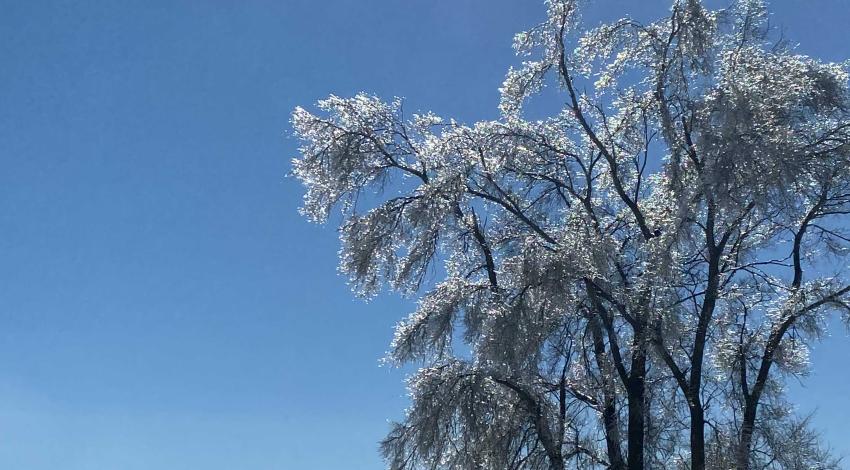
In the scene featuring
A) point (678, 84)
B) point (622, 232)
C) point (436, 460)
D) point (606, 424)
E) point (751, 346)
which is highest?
point (678, 84)

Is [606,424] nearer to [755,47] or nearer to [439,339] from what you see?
[439,339]

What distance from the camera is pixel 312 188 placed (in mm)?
16375

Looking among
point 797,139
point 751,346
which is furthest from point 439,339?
point 797,139

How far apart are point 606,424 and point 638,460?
0.74 m

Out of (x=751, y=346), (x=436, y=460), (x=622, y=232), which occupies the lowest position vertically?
(x=436, y=460)

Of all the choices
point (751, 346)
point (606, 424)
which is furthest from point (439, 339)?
point (751, 346)

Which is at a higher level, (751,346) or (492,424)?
(751,346)

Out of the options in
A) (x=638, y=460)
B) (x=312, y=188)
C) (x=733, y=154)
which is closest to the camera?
(x=733, y=154)

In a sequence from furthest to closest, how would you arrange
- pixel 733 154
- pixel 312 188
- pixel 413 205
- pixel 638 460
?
pixel 312 188, pixel 413 205, pixel 638 460, pixel 733 154

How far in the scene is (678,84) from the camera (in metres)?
15.1

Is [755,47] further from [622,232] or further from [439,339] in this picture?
[439,339]

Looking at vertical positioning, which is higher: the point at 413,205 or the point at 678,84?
the point at 678,84

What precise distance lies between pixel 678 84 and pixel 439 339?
5.46 m

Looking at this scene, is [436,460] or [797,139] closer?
[797,139]
